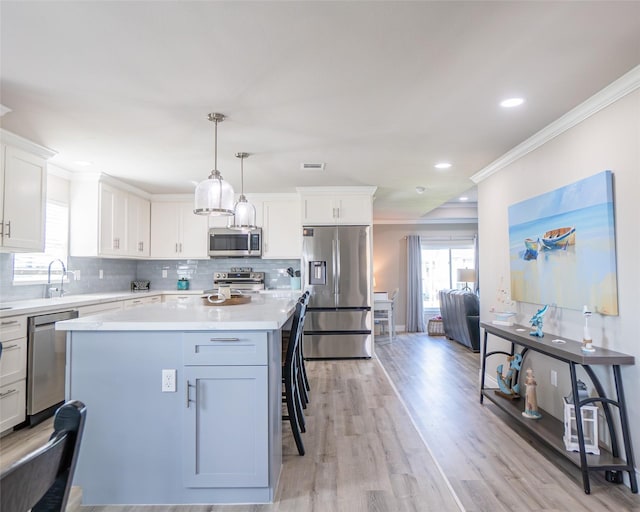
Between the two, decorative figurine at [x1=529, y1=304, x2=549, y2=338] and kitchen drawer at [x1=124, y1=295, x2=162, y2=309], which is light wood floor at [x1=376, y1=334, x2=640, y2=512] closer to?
decorative figurine at [x1=529, y1=304, x2=549, y2=338]

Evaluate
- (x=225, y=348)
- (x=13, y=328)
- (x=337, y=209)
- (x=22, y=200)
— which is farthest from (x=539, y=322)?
(x=22, y=200)

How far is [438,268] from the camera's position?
27.1ft

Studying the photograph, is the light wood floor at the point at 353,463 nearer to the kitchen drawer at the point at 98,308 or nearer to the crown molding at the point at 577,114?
the kitchen drawer at the point at 98,308

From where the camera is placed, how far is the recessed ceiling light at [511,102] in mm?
2506

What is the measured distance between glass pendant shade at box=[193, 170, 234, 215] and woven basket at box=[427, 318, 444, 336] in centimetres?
574

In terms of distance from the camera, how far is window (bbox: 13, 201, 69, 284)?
3738 mm

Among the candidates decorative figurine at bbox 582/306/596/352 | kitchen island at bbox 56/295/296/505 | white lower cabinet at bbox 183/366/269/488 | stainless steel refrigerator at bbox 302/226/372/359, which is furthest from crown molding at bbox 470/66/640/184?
white lower cabinet at bbox 183/366/269/488

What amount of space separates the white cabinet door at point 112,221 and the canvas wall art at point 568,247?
176 inches

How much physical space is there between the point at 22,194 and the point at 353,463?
3402 millimetres

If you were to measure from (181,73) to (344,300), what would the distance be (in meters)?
3.60

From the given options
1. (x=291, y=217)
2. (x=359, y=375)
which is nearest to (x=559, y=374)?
(x=359, y=375)

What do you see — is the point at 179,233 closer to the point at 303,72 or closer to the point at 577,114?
the point at 303,72

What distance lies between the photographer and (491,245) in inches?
157

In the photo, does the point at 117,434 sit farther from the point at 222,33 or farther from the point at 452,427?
the point at 452,427
